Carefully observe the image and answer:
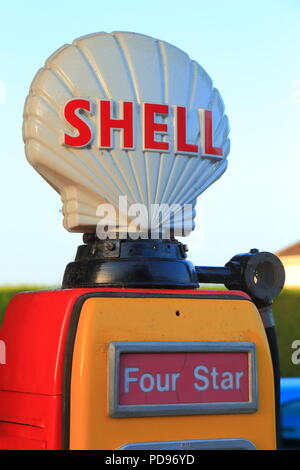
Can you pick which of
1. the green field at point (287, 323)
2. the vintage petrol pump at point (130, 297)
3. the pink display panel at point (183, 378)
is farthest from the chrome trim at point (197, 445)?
the green field at point (287, 323)

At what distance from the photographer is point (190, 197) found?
10.2 feet

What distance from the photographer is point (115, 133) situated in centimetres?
295

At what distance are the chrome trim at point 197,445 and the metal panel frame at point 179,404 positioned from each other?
10cm

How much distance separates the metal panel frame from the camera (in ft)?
8.57

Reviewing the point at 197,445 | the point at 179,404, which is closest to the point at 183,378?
the point at 179,404

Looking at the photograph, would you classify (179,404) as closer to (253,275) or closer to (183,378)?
(183,378)

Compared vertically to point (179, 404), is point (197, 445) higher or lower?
lower

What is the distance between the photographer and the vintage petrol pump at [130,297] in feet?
8.68

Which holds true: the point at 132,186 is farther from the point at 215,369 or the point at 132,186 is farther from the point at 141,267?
Result: the point at 215,369

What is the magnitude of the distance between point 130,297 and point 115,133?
2.03 ft

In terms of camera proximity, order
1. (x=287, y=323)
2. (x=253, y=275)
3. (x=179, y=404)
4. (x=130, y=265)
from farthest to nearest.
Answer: (x=287, y=323) < (x=253, y=275) < (x=130, y=265) < (x=179, y=404)

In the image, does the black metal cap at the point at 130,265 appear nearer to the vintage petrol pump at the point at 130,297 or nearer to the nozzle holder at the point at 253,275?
the vintage petrol pump at the point at 130,297

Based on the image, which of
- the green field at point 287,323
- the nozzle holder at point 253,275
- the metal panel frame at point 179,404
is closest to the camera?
the metal panel frame at point 179,404
